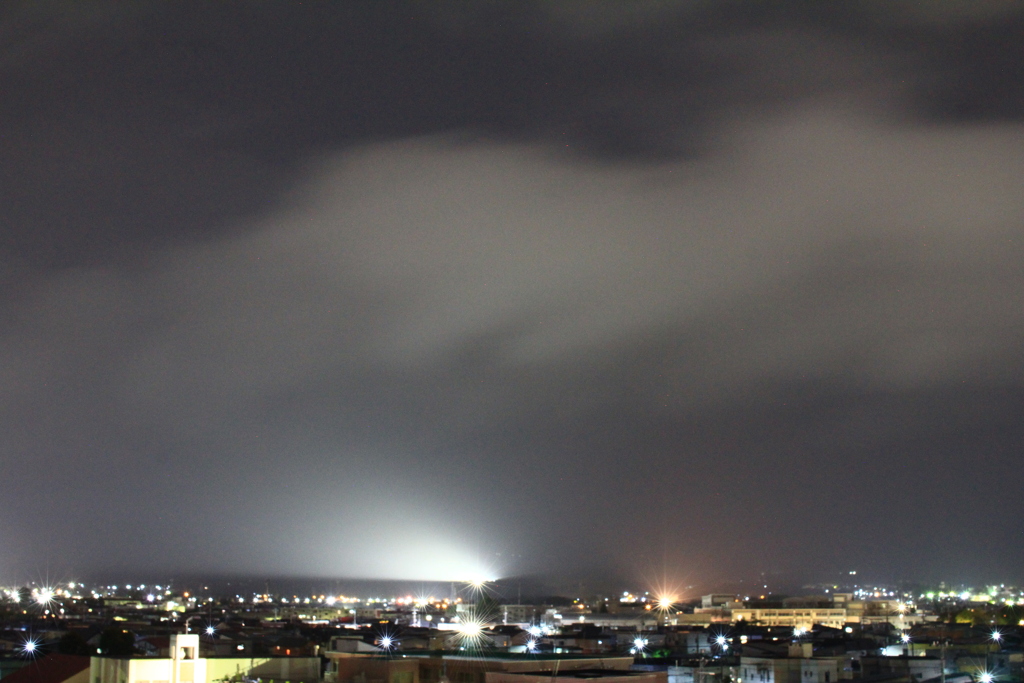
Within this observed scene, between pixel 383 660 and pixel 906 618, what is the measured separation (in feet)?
160

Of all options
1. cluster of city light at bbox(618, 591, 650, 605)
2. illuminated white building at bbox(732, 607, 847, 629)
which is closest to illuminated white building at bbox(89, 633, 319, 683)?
illuminated white building at bbox(732, 607, 847, 629)

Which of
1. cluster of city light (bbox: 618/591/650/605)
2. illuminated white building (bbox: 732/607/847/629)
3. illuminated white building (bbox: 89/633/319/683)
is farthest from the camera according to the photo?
cluster of city light (bbox: 618/591/650/605)

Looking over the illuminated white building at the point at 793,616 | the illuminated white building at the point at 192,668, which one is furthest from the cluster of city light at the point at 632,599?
the illuminated white building at the point at 192,668

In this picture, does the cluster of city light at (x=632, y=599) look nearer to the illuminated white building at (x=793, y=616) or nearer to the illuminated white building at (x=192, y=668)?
the illuminated white building at (x=793, y=616)

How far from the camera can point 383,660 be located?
A: 72.2ft

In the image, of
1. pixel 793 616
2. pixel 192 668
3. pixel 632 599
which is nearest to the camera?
pixel 192 668

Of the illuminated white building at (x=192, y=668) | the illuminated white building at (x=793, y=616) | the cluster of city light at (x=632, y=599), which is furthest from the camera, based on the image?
the cluster of city light at (x=632, y=599)

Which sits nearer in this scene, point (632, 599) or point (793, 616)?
point (793, 616)

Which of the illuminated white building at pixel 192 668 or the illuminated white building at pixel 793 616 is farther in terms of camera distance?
the illuminated white building at pixel 793 616

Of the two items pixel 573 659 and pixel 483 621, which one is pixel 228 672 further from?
pixel 483 621

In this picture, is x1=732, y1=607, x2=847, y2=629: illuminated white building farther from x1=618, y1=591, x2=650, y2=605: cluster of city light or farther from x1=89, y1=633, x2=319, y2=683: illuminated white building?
x1=89, y1=633, x2=319, y2=683: illuminated white building

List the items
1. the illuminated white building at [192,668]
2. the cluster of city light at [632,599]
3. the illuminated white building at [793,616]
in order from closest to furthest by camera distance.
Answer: the illuminated white building at [192,668] → the illuminated white building at [793,616] → the cluster of city light at [632,599]

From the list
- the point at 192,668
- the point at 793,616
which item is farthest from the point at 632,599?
the point at 192,668

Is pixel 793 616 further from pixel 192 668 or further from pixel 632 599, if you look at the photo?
pixel 192 668
